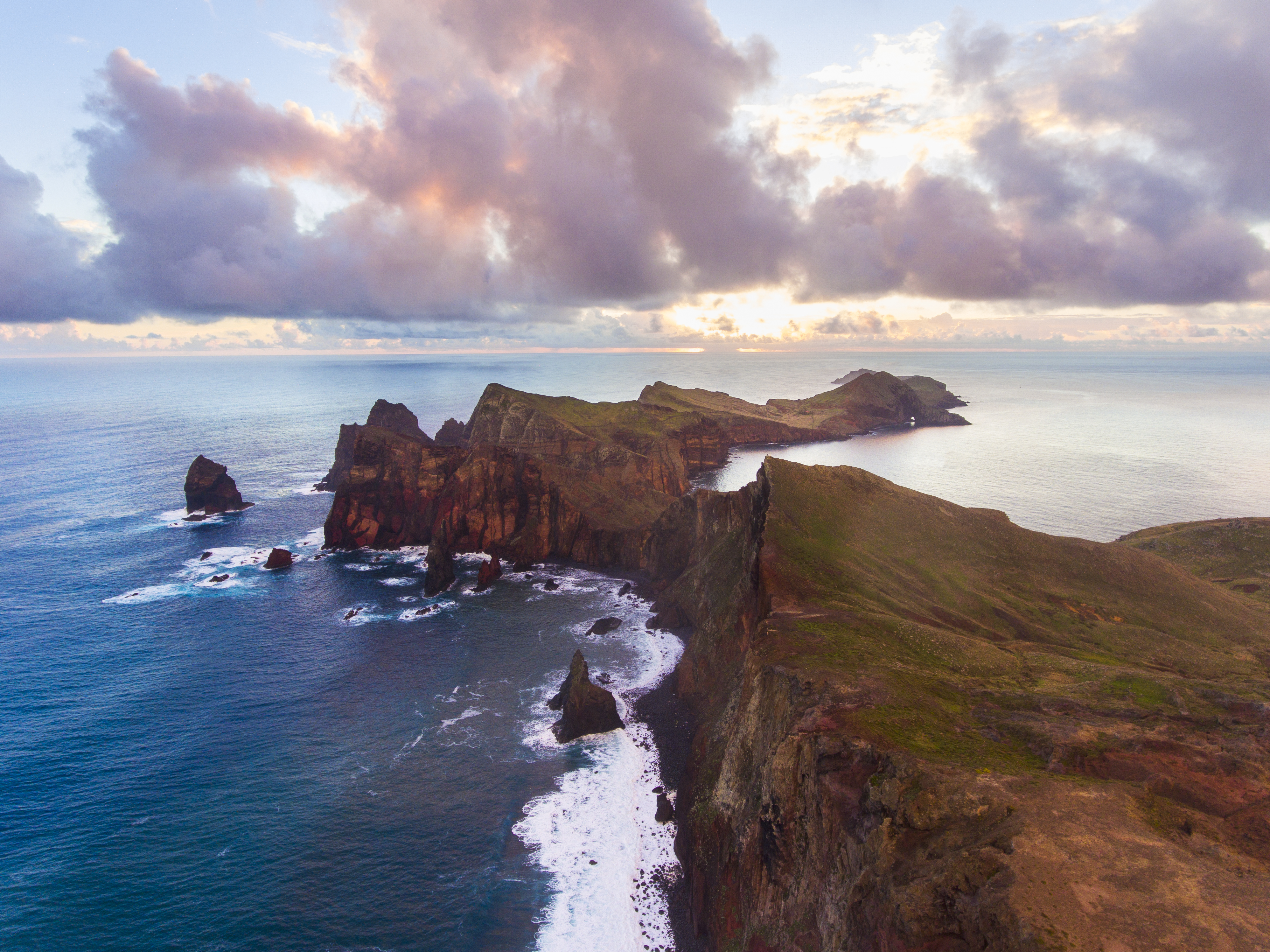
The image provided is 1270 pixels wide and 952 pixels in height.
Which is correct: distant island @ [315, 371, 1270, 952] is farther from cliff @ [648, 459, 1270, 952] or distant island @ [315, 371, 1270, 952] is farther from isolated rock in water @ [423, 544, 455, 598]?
isolated rock in water @ [423, 544, 455, 598]

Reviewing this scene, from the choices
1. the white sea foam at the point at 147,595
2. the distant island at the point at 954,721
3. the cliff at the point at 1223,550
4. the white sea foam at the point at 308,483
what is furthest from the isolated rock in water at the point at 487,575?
the cliff at the point at 1223,550

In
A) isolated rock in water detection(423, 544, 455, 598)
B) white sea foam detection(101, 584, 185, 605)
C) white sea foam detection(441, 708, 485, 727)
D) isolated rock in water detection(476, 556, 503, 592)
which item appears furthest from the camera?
isolated rock in water detection(476, 556, 503, 592)

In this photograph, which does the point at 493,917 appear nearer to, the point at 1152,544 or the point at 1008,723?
the point at 1008,723

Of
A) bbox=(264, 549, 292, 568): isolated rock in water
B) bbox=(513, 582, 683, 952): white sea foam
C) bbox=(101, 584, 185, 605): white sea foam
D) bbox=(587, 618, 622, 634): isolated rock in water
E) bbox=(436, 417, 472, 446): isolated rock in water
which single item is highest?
bbox=(436, 417, 472, 446): isolated rock in water

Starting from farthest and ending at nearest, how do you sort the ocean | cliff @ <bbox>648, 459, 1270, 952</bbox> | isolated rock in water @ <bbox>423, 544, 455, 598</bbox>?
1. isolated rock in water @ <bbox>423, 544, 455, 598</bbox>
2. the ocean
3. cliff @ <bbox>648, 459, 1270, 952</bbox>

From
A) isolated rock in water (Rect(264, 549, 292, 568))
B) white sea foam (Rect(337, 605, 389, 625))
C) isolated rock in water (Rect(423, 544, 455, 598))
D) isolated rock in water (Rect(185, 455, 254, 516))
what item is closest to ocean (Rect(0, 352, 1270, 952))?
white sea foam (Rect(337, 605, 389, 625))

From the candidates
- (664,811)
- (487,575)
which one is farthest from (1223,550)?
(487,575)
